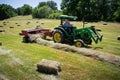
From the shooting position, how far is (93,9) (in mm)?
48812

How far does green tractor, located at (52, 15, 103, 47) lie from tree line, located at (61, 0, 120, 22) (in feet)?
106

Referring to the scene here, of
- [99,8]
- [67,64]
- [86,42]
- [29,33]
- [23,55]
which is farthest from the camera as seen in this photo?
[99,8]

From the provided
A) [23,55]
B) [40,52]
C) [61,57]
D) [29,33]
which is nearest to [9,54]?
[23,55]

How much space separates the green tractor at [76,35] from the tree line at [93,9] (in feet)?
106

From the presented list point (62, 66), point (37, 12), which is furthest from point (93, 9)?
point (62, 66)

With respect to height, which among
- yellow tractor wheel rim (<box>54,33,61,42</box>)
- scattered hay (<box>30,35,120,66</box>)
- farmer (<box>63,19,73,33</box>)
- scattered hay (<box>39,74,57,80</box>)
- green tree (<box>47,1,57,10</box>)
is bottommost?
scattered hay (<box>39,74,57,80</box>)

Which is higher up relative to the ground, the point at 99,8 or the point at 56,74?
the point at 99,8

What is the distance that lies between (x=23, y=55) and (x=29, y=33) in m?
5.17

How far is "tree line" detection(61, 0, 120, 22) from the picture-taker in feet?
154

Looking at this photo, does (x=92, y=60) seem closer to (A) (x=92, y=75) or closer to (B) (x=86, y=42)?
(A) (x=92, y=75)

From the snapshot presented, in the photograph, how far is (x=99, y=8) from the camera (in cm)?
5094

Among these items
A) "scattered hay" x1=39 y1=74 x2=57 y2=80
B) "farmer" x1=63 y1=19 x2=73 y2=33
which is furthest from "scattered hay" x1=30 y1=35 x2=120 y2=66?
"scattered hay" x1=39 y1=74 x2=57 y2=80

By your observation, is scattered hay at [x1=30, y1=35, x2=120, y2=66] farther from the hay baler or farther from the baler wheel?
the hay baler

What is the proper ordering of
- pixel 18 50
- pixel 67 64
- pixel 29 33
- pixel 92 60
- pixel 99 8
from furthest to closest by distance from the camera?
pixel 99 8, pixel 29 33, pixel 18 50, pixel 92 60, pixel 67 64
